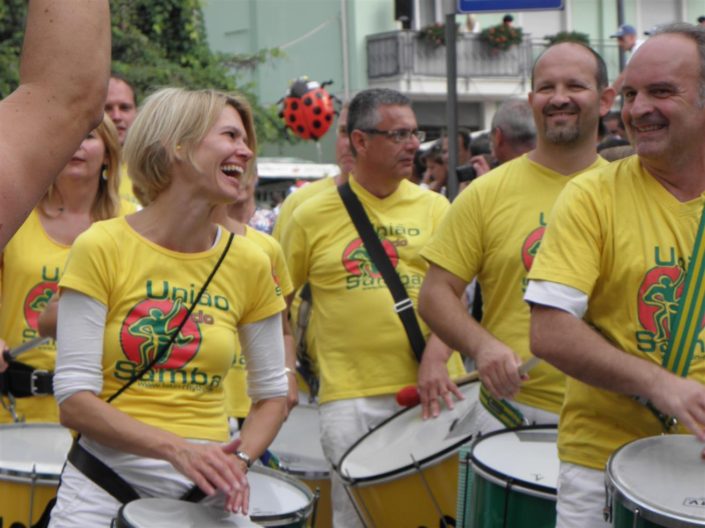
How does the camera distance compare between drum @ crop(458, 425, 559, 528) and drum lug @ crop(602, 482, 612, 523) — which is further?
drum @ crop(458, 425, 559, 528)

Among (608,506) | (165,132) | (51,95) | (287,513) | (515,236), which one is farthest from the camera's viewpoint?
(515,236)

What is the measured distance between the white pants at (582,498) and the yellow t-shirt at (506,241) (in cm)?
118

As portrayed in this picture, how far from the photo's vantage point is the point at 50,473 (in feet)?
15.8

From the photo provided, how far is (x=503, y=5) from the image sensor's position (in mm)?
6719

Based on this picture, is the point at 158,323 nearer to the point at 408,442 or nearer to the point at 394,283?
the point at 408,442

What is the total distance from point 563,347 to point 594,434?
0.31 m

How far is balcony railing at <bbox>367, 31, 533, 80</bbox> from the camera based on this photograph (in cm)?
3859

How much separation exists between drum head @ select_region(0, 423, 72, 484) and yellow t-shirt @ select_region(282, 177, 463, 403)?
1649mm

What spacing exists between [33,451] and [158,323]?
1.15m

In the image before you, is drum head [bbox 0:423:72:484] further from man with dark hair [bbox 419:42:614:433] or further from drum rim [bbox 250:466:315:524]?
man with dark hair [bbox 419:42:614:433]

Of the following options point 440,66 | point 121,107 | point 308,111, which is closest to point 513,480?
point 121,107

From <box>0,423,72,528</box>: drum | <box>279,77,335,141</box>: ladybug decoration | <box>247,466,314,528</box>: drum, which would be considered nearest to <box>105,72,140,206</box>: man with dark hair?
<box>0,423,72,528</box>: drum

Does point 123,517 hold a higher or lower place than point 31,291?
lower

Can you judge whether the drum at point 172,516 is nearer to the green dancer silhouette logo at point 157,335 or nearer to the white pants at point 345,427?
the green dancer silhouette logo at point 157,335
